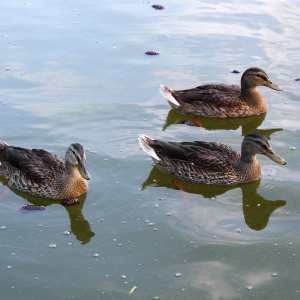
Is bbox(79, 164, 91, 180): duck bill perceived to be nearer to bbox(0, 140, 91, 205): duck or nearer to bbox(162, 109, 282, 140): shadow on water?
bbox(0, 140, 91, 205): duck

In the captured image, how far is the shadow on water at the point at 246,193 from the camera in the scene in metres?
8.66

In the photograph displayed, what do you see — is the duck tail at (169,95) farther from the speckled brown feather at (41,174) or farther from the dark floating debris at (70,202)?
the dark floating debris at (70,202)

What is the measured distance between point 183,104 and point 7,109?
308 centimetres

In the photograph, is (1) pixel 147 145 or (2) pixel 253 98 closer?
(1) pixel 147 145

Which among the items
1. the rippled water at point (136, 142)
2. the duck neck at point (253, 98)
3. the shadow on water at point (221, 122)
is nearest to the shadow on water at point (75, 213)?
the rippled water at point (136, 142)

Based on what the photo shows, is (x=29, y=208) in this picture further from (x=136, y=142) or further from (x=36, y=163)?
(x=136, y=142)

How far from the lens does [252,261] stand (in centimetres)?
761

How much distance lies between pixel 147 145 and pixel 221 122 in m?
2.49

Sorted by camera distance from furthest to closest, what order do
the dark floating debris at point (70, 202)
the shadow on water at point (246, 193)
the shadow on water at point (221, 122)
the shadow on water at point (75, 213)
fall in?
1. the shadow on water at point (221, 122)
2. the dark floating debris at point (70, 202)
3. the shadow on water at point (246, 193)
4. the shadow on water at point (75, 213)

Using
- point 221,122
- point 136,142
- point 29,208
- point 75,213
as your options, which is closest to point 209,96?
point 221,122

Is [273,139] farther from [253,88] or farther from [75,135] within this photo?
[75,135]

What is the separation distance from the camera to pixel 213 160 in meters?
9.54

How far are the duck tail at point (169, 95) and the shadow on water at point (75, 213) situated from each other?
3176 mm

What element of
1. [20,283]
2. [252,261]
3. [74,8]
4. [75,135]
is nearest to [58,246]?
[20,283]
